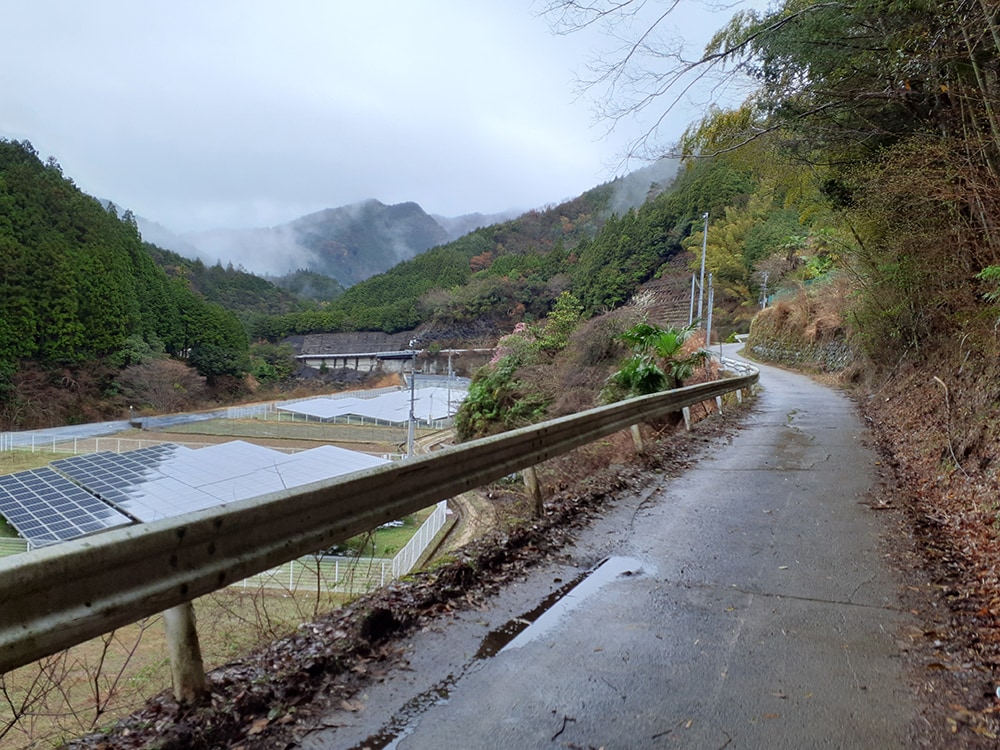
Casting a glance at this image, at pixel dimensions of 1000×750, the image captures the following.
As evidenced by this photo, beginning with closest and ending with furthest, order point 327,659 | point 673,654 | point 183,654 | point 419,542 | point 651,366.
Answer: point 183,654 < point 327,659 < point 673,654 < point 651,366 < point 419,542

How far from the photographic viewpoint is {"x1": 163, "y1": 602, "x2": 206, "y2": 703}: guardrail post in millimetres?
2191

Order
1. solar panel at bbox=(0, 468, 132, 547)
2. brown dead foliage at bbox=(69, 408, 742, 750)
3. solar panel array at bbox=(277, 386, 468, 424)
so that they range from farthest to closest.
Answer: solar panel array at bbox=(277, 386, 468, 424) → solar panel at bbox=(0, 468, 132, 547) → brown dead foliage at bbox=(69, 408, 742, 750)

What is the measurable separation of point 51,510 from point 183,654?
12544 mm

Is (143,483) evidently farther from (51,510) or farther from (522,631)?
(522,631)

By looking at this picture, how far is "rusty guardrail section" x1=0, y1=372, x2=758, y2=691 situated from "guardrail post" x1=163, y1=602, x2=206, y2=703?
0.02m

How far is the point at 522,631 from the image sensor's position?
10.4ft

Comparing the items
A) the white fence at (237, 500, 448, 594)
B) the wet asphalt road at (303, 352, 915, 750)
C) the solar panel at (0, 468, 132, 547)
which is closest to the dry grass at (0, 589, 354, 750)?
the white fence at (237, 500, 448, 594)

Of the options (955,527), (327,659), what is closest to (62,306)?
(327,659)

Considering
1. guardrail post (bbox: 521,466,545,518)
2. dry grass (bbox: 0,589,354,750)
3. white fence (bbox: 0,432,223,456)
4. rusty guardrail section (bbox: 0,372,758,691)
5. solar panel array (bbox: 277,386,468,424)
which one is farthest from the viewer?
solar panel array (bbox: 277,386,468,424)

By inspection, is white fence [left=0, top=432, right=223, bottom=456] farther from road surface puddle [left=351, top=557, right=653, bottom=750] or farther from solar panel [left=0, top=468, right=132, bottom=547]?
road surface puddle [left=351, top=557, right=653, bottom=750]

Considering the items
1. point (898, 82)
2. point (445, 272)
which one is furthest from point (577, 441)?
point (445, 272)

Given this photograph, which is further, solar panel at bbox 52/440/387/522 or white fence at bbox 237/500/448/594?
solar panel at bbox 52/440/387/522

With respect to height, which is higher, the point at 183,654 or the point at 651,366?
the point at 651,366

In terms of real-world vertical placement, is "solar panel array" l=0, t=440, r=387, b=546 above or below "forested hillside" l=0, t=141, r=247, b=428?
below
